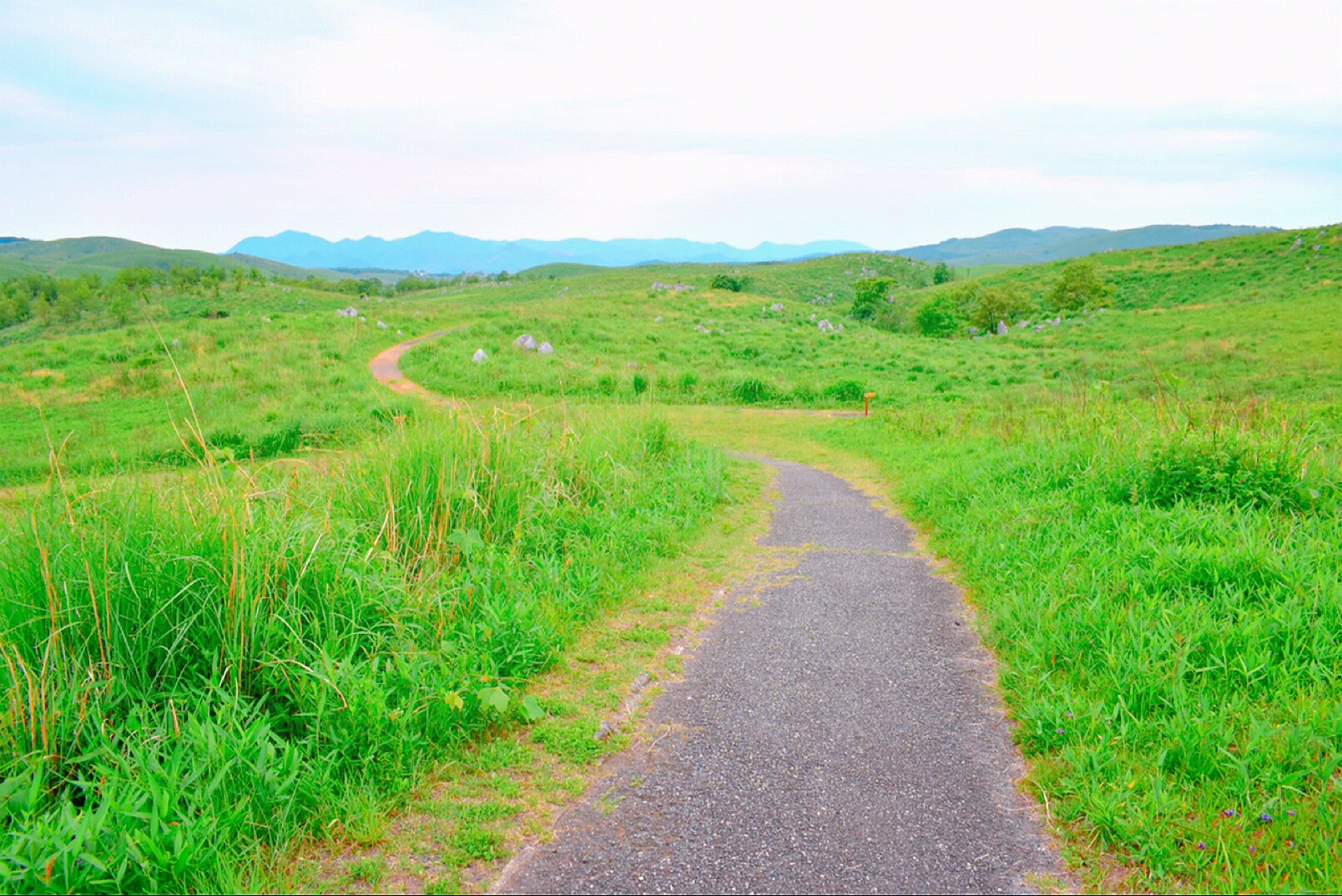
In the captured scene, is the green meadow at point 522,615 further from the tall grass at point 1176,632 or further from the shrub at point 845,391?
the shrub at point 845,391

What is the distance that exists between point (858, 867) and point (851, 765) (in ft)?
2.32

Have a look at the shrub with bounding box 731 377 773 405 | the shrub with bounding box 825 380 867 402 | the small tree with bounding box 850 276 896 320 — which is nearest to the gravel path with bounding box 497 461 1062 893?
the shrub with bounding box 825 380 867 402

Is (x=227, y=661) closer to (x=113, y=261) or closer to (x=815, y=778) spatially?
(x=815, y=778)

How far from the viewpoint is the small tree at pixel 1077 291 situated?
162 feet

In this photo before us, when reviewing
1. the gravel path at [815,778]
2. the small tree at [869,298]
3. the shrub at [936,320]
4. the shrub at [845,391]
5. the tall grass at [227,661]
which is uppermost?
the small tree at [869,298]

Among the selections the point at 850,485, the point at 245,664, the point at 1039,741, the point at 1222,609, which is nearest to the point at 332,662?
the point at 245,664

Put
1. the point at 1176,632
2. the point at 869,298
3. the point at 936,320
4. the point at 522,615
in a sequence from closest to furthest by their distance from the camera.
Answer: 1. the point at 1176,632
2. the point at 522,615
3. the point at 936,320
4. the point at 869,298

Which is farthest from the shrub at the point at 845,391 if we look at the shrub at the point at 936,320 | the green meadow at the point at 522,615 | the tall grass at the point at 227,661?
the shrub at the point at 936,320

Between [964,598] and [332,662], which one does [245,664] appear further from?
[964,598]

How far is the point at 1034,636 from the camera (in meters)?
4.68

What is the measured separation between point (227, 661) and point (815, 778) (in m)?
2.92

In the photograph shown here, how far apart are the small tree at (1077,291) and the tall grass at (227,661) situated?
52.4 metres

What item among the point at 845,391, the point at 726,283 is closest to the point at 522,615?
the point at 845,391

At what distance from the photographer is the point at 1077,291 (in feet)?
164
